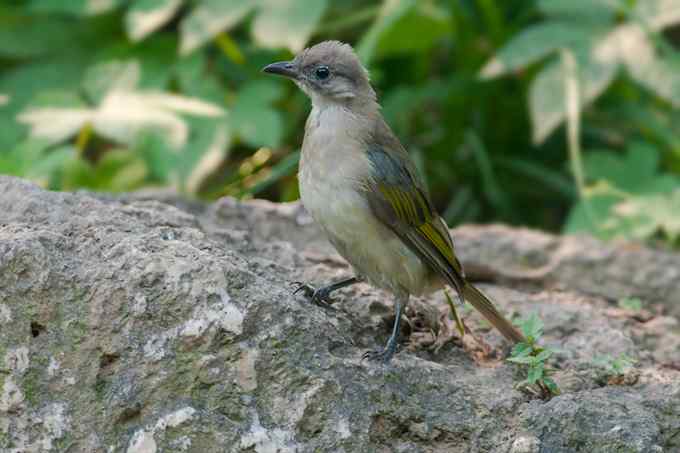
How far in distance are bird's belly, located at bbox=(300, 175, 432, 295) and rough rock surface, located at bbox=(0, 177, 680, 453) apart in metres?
0.27

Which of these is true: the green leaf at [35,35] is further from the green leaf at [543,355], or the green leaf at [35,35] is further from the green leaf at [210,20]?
the green leaf at [543,355]

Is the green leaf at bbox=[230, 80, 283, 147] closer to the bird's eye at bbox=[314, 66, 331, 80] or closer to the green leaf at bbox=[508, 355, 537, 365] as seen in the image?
the bird's eye at bbox=[314, 66, 331, 80]

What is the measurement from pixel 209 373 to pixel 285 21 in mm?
3646

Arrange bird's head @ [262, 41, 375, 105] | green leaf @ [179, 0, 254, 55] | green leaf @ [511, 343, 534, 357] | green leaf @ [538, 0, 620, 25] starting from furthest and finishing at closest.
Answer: green leaf @ [538, 0, 620, 25]
green leaf @ [179, 0, 254, 55]
bird's head @ [262, 41, 375, 105]
green leaf @ [511, 343, 534, 357]

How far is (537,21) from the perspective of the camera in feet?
25.6

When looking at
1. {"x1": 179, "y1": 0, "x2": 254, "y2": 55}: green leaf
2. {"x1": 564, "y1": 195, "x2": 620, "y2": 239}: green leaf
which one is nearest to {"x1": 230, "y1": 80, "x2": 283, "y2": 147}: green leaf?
{"x1": 179, "y1": 0, "x2": 254, "y2": 55}: green leaf

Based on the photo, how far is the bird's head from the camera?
4387mm

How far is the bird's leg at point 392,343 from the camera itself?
135 inches

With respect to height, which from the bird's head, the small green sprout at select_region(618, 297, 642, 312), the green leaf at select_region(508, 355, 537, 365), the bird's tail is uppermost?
the bird's head

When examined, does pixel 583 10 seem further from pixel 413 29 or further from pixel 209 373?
pixel 209 373

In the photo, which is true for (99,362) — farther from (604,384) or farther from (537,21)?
(537,21)

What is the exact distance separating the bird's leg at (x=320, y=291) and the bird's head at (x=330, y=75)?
0.81 m

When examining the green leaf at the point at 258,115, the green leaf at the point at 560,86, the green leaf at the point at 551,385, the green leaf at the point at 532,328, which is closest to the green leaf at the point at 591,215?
the green leaf at the point at 560,86

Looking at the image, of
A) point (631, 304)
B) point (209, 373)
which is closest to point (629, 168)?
point (631, 304)
